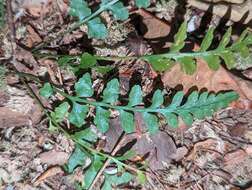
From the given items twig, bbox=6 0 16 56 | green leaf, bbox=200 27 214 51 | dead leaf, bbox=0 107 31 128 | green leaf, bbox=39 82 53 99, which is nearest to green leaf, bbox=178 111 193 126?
green leaf, bbox=200 27 214 51

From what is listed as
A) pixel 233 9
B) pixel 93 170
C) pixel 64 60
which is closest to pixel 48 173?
pixel 93 170

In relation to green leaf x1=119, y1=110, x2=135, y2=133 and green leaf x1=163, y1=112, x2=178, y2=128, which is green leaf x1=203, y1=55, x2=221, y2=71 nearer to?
green leaf x1=163, y1=112, x2=178, y2=128

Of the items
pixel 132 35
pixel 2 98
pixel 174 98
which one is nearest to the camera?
pixel 174 98

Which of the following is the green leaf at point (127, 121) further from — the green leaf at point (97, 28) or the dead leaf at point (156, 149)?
the green leaf at point (97, 28)

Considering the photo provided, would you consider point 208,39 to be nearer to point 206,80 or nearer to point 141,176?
point 206,80

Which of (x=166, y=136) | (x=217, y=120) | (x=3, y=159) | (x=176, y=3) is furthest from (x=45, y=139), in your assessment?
(x=176, y=3)

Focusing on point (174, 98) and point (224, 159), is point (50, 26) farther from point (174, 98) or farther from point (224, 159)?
point (224, 159)
